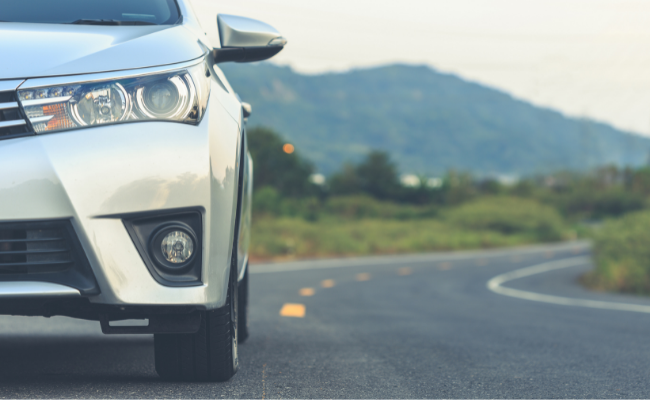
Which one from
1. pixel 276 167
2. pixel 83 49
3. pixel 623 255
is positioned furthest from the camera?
pixel 276 167

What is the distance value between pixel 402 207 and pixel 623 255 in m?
55.6

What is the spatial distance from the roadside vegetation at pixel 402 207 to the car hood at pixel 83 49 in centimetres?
2224

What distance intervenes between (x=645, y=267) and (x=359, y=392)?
1607 cm

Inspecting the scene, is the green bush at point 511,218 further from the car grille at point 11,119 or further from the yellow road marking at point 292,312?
the car grille at point 11,119

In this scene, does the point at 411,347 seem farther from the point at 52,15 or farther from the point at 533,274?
the point at 533,274

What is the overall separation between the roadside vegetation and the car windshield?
2187 centimetres

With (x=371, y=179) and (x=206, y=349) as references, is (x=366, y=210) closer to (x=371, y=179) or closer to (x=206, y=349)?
(x=371, y=179)

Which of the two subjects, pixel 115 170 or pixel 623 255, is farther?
pixel 623 255

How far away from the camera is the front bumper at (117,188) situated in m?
2.35

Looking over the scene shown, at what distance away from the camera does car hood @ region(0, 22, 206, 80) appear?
2.47m

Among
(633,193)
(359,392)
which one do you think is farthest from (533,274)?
(633,193)

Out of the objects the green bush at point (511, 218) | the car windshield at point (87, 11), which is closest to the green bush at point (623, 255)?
the car windshield at point (87, 11)

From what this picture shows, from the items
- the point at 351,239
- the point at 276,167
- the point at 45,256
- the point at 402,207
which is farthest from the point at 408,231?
the point at 45,256

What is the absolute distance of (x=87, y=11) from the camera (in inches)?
124
